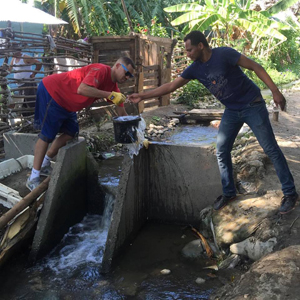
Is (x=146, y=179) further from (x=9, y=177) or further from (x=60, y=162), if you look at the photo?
(x=9, y=177)

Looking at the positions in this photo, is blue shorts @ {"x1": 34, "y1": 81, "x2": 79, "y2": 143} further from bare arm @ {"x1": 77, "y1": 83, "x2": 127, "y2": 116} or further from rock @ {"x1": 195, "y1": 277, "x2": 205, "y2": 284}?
rock @ {"x1": 195, "y1": 277, "x2": 205, "y2": 284}

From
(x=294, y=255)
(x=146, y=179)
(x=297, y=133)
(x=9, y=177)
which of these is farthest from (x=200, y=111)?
(x=294, y=255)

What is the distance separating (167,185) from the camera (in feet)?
15.9

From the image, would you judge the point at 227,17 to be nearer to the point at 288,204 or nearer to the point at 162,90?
the point at 162,90

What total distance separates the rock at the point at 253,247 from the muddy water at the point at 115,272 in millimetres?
267

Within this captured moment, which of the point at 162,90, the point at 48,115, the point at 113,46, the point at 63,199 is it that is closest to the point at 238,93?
the point at 162,90

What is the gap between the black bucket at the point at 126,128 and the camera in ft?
12.9

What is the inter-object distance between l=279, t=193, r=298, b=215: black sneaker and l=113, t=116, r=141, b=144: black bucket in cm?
176

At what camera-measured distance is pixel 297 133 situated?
7699 millimetres

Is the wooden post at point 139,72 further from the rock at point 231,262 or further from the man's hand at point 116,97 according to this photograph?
the rock at point 231,262

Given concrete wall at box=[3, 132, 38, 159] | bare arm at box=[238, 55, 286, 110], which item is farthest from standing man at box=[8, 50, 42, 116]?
bare arm at box=[238, 55, 286, 110]

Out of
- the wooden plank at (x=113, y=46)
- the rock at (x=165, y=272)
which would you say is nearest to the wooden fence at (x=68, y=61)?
the wooden plank at (x=113, y=46)

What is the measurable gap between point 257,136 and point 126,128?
1.44 meters

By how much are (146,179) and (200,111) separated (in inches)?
250
